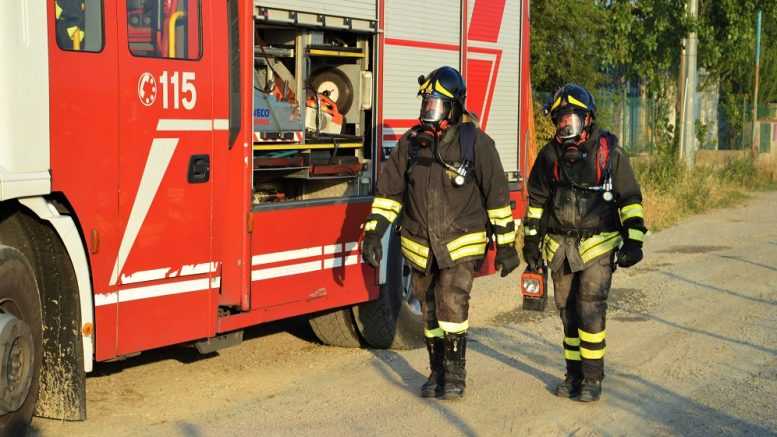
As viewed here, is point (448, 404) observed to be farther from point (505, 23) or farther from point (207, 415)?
point (505, 23)

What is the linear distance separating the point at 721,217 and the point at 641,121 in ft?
25.9

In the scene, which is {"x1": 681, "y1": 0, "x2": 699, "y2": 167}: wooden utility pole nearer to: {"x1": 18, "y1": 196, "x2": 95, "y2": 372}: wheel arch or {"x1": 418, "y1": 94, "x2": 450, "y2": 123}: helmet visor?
{"x1": 418, "y1": 94, "x2": 450, "y2": 123}: helmet visor

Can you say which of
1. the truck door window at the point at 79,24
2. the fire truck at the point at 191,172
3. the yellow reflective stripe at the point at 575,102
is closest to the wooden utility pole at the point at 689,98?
the fire truck at the point at 191,172

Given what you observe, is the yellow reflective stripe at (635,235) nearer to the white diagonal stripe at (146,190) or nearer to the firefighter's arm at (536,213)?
the firefighter's arm at (536,213)

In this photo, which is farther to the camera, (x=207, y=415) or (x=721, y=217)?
(x=721, y=217)

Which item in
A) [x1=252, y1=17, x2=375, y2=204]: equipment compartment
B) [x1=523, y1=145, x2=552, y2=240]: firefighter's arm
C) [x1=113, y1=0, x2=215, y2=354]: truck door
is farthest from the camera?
[x1=252, y1=17, x2=375, y2=204]: equipment compartment

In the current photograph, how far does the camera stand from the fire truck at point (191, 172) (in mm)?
5340

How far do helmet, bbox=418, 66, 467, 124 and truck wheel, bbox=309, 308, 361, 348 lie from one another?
6.45 ft

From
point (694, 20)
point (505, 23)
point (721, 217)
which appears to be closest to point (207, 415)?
point (505, 23)

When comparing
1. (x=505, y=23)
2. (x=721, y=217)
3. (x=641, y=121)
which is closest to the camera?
(x=505, y=23)

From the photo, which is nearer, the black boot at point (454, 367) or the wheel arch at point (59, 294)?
the wheel arch at point (59, 294)

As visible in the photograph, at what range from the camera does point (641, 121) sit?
25.3m

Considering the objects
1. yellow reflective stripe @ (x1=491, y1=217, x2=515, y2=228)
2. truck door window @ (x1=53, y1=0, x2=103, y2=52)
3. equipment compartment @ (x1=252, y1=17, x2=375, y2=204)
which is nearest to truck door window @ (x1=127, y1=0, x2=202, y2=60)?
truck door window @ (x1=53, y1=0, x2=103, y2=52)

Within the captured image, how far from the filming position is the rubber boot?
6.75m
